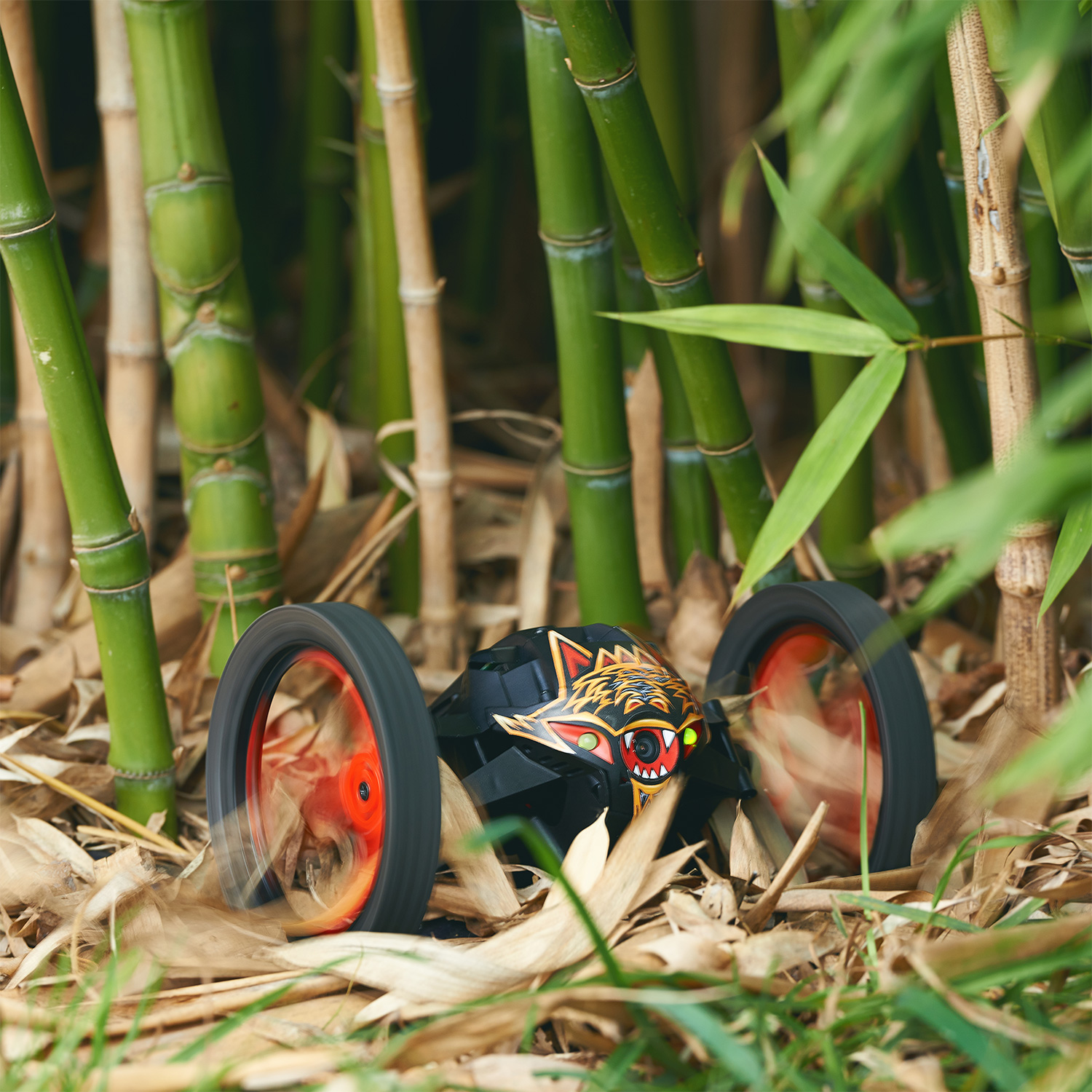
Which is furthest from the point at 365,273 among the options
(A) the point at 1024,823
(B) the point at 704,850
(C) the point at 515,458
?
A: (A) the point at 1024,823

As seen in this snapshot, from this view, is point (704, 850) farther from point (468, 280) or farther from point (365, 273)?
point (468, 280)

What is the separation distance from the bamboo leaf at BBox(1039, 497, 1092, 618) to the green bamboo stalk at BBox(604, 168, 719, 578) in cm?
47

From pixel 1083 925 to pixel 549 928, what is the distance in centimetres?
31

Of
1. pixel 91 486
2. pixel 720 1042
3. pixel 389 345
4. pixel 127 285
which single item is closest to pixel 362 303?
pixel 389 345

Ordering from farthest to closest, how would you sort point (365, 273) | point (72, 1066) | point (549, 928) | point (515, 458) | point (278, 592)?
point (515, 458) → point (365, 273) → point (278, 592) → point (549, 928) → point (72, 1066)

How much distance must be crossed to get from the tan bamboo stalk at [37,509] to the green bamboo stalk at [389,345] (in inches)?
14.0

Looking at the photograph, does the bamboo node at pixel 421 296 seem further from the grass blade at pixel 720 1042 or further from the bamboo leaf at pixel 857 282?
the grass blade at pixel 720 1042

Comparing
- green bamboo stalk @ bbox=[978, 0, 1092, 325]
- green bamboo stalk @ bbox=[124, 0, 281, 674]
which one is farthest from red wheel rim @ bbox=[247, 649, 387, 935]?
green bamboo stalk @ bbox=[978, 0, 1092, 325]

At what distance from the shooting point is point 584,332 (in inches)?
40.1

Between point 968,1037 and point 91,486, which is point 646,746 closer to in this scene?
point 968,1037

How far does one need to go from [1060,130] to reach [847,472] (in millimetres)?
445

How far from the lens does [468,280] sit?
192cm

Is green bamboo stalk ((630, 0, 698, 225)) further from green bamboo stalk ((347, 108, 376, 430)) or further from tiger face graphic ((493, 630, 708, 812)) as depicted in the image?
tiger face graphic ((493, 630, 708, 812))

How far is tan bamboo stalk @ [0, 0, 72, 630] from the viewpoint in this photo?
3.95 feet
